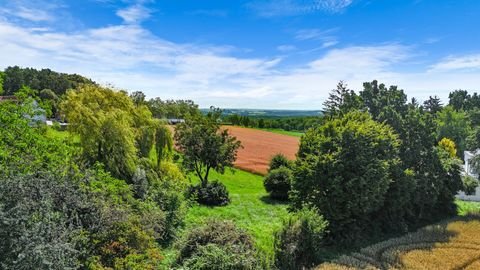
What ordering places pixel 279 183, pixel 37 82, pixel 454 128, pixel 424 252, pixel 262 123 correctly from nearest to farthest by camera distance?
pixel 424 252 < pixel 279 183 < pixel 454 128 < pixel 37 82 < pixel 262 123

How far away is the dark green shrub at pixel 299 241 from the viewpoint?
12203 millimetres

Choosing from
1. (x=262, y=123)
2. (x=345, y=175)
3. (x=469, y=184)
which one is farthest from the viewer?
(x=262, y=123)

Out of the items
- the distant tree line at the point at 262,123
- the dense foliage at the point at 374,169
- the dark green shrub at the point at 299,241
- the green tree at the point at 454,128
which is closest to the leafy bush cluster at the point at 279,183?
the dense foliage at the point at 374,169

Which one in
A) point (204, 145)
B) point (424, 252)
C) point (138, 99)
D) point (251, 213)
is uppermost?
point (138, 99)

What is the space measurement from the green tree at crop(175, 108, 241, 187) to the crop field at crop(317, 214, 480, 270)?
347 inches

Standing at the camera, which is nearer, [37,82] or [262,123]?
[37,82]

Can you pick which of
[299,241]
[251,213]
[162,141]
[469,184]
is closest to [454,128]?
[469,184]

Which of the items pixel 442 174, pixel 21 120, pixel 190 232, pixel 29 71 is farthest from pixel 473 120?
pixel 29 71

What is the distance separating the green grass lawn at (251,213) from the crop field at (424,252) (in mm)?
2790

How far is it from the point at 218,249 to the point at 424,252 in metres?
8.68

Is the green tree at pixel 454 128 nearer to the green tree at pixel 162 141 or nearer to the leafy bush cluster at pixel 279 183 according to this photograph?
the leafy bush cluster at pixel 279 183

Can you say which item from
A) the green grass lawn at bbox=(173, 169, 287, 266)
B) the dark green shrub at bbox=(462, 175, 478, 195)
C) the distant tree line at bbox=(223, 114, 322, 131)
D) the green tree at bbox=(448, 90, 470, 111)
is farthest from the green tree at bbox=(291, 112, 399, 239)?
the green tree at bbox=(448, 90, 470, 111)

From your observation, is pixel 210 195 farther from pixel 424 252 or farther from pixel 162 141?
pixel 424 252

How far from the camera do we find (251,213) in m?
18.3
